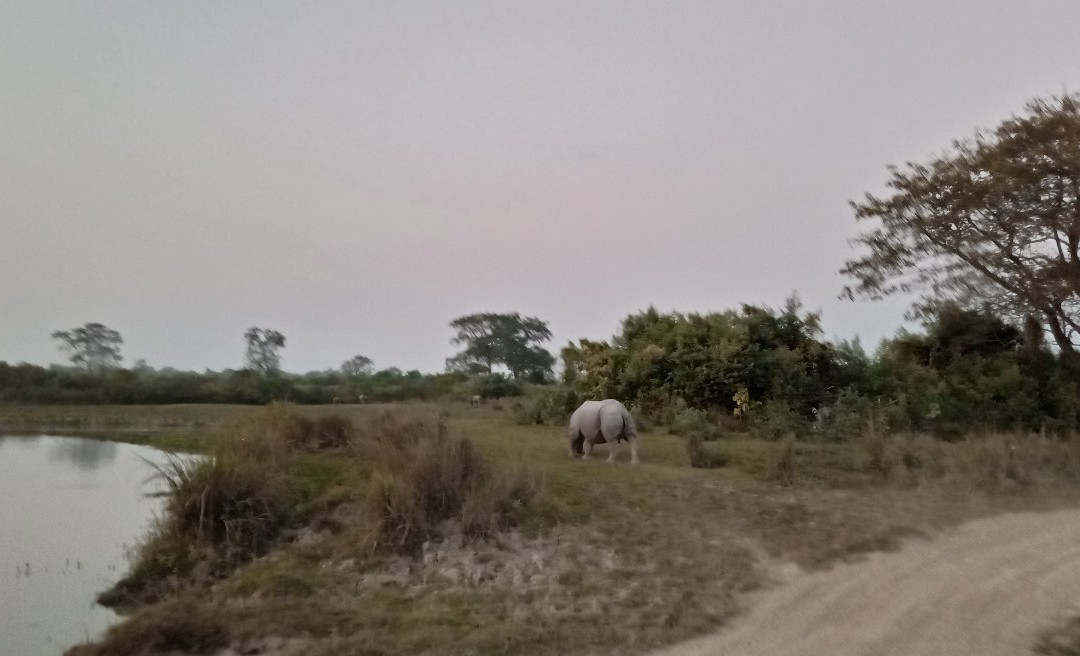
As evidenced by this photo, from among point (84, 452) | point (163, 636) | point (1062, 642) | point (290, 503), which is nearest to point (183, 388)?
point (84, 452)

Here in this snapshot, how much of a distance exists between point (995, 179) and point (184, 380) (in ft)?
104

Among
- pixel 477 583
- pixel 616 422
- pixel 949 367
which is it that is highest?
pixel 949 367

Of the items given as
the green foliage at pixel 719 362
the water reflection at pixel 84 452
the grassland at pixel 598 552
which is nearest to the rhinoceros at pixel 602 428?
the grassland at pixel 598 552

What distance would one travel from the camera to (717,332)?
2186 centimetres

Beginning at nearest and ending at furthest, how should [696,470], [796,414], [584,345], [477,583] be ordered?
1. [477,583]
2. [696,470]
3. [796,414]
4. [584,345]

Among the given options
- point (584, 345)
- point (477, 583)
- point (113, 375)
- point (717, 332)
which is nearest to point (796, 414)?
point (717, 332)

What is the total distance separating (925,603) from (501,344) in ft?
136

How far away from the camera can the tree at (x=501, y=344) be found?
4875 centimetres

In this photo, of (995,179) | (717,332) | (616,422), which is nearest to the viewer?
(616,422)

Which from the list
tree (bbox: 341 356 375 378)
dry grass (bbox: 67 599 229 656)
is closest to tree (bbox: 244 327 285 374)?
tree (bbox: 341 356 375 378)

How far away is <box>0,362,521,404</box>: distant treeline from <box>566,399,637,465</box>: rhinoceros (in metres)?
16.8

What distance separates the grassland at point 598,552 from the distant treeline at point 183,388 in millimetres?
18525

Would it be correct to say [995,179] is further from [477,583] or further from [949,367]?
[477,583]

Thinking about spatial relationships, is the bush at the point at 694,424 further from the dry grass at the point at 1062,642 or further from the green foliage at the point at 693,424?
the dry grass at the point at 1062,642
